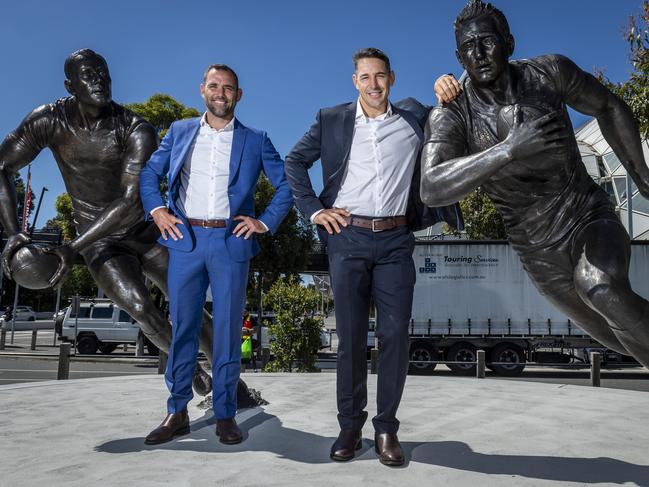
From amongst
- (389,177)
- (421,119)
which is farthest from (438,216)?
(421,119)

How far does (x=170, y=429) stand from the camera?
10.5 feet

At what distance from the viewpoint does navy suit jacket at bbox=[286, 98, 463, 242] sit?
306cm

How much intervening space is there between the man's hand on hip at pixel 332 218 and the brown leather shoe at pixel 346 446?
1.05 metres

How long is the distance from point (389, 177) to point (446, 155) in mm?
393

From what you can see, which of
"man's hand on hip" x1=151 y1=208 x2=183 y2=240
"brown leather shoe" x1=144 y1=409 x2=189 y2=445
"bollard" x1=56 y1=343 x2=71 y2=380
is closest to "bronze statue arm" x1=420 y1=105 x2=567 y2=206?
"man's hand on hip" x1=151 y1=208 x2=183 y2=240

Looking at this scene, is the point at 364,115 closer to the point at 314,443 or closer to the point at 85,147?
the point at 314,443

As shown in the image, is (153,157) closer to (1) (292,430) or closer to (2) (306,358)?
(1) (292,430)

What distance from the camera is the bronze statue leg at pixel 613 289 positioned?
252 cm

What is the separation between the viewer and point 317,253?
2936cm

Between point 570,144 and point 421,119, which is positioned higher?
point 421,119

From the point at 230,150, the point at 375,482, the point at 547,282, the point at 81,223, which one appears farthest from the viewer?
the point at 81,223

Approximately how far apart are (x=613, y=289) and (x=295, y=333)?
9.06 metres

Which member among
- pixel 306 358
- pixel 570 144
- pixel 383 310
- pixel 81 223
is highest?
pixel 570 144

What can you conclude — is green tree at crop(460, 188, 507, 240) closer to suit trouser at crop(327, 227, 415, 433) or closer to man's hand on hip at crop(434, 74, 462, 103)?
man's hand on hip at crop(434, 74, 462, 103)
